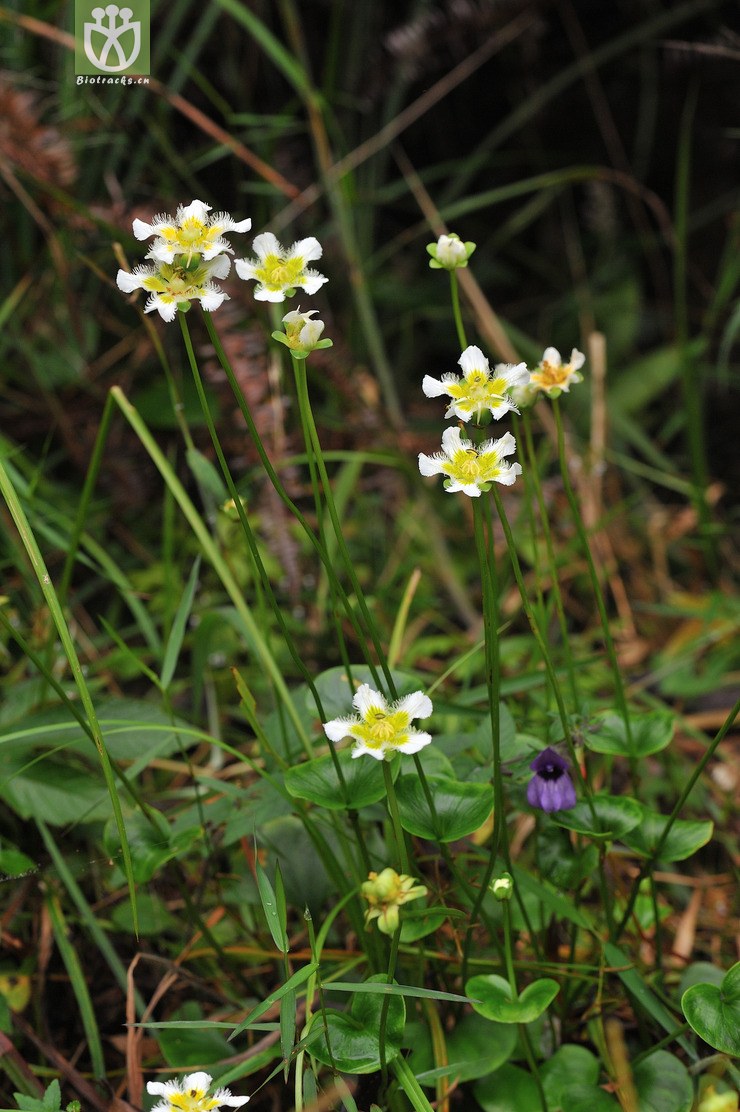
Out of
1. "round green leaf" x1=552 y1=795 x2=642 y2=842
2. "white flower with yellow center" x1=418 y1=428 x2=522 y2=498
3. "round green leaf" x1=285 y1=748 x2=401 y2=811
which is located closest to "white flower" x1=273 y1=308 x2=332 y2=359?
"white flower with yellow center" x1=418 y1=428 x2=522 y2=498

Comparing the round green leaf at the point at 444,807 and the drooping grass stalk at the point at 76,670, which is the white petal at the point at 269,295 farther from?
the round green leaf at the point at 444,807

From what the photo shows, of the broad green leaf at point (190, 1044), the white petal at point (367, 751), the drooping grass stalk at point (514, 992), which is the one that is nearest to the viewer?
the white petal at point (367, 751)

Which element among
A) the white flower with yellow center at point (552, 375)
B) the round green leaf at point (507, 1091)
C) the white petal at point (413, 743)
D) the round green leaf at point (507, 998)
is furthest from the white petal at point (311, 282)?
the round green leaf at point (507, 1091)

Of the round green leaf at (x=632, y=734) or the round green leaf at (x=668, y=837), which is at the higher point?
the round green leaf at (x=632, y=734)

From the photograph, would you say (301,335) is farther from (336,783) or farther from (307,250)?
(336,783)

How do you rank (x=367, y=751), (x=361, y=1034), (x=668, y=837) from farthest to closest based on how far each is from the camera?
(x=668, y=837), (x=361, y=1034), (x=367, y=751)

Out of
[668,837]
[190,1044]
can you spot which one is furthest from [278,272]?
[190,1044]
